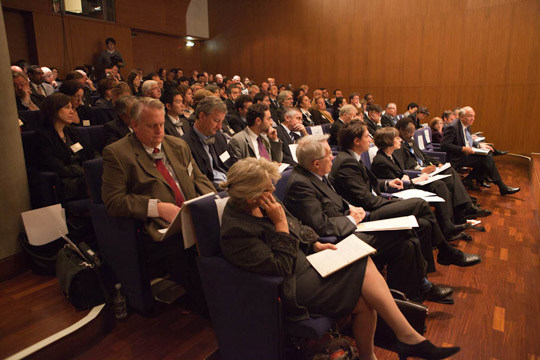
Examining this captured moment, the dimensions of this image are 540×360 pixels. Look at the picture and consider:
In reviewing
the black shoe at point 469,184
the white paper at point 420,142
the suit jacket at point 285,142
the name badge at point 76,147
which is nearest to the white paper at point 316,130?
the suit jacket at point 285,142

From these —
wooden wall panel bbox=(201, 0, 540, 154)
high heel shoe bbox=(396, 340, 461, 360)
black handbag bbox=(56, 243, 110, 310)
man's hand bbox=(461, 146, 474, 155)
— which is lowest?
high heel shoe bbox=(396, 340, 461, 360)

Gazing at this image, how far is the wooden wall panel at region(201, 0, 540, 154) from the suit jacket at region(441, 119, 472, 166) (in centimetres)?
355

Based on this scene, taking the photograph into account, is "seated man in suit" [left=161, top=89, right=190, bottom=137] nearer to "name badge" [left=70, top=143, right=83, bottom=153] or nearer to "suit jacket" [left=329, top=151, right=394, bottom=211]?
"name badge" [left=70, top=143, right=83, bottom=153]

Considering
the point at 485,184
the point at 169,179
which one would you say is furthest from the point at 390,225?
the point at 485,184

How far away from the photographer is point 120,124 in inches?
121

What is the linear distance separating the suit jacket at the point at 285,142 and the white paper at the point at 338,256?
2098 millimetres

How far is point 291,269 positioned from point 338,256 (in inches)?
11.8

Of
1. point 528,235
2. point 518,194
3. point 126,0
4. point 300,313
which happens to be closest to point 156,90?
point 300,313

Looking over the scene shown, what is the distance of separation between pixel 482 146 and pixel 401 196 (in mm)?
3177

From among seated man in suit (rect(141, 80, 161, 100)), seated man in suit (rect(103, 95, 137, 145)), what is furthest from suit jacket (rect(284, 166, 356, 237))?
seated man in suit (rect(141, 80, 161, 100))

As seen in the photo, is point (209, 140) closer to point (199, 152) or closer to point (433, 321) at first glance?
point (199, 152)

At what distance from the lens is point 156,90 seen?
4230mm

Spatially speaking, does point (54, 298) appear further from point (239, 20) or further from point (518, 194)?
point (239, 20)

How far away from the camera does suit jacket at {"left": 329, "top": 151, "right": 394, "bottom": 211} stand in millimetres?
2574
